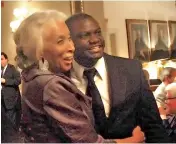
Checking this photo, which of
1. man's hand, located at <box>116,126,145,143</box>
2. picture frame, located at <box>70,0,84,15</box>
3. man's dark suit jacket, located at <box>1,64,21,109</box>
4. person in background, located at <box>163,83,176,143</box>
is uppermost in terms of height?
picture frame, located at <box>70,0,84,15</box>

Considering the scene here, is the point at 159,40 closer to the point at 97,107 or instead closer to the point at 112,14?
the point at 112,14

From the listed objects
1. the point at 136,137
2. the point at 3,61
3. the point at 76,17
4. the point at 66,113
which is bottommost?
the point at 136,137

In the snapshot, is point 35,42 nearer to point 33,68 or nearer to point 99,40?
point 33,68

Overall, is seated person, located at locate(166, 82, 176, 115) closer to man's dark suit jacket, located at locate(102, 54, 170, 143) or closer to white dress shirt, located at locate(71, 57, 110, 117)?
man's dark suit jacket, located at locate(102, 54, 170, 143)

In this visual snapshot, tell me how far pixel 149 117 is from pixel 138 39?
0.21m

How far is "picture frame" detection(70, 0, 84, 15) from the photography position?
0.71 meters

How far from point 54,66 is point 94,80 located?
11 cm

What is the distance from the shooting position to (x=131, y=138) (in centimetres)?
68

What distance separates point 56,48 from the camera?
25.1 inches

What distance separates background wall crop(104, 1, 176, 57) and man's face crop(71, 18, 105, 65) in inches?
2.4

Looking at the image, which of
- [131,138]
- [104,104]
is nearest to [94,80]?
[104,104]

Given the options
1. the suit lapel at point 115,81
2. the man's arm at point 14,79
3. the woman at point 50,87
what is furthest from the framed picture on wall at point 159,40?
the man's arm at point 14,79

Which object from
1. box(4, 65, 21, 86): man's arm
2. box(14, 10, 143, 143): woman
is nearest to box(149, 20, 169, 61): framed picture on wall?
box(14, 10, 143, 143): woman

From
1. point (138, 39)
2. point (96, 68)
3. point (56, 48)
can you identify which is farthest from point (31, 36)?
point (138, 39)
